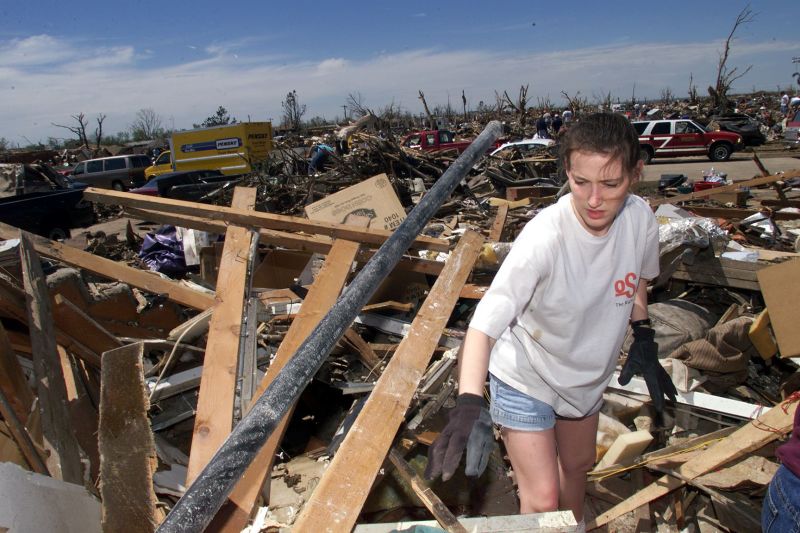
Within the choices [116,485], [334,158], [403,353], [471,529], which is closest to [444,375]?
[403,353]

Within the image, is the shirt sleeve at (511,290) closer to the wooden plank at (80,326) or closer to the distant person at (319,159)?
the wooden plank at (80,326)

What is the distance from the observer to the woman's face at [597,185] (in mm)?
1625

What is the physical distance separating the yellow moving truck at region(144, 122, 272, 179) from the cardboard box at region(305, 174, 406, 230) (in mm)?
14391

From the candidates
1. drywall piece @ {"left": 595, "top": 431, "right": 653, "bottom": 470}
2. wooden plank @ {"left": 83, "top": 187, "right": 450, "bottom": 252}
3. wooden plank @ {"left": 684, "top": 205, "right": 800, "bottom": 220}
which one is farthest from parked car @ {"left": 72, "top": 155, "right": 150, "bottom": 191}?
drywall piece @ {"left": 595, "top": 431, "right": 653, "bottom": 470}

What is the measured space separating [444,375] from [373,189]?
2.52 metres

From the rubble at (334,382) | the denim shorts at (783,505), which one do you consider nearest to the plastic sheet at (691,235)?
the rubble at (334,382)

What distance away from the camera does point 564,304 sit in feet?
5.40

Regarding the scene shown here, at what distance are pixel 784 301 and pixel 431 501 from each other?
2.85 metres

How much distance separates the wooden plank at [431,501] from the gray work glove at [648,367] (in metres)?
0.94

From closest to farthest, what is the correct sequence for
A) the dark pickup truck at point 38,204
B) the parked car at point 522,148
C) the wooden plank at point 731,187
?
1. the wooden plank at point 731,187
2. the dark pickup truck at point 38,204
3. the parked car at point 522,148

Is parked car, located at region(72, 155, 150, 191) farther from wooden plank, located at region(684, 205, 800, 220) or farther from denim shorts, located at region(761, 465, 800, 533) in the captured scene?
denim shorts, located at region(761, 465, 800, 533)

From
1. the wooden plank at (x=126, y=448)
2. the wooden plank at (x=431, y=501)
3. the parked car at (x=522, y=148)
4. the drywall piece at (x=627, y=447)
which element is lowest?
the drywall piece at (x=627, y=447)

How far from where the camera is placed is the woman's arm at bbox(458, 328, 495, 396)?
149 cm

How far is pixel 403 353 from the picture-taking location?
2492 millimetres
